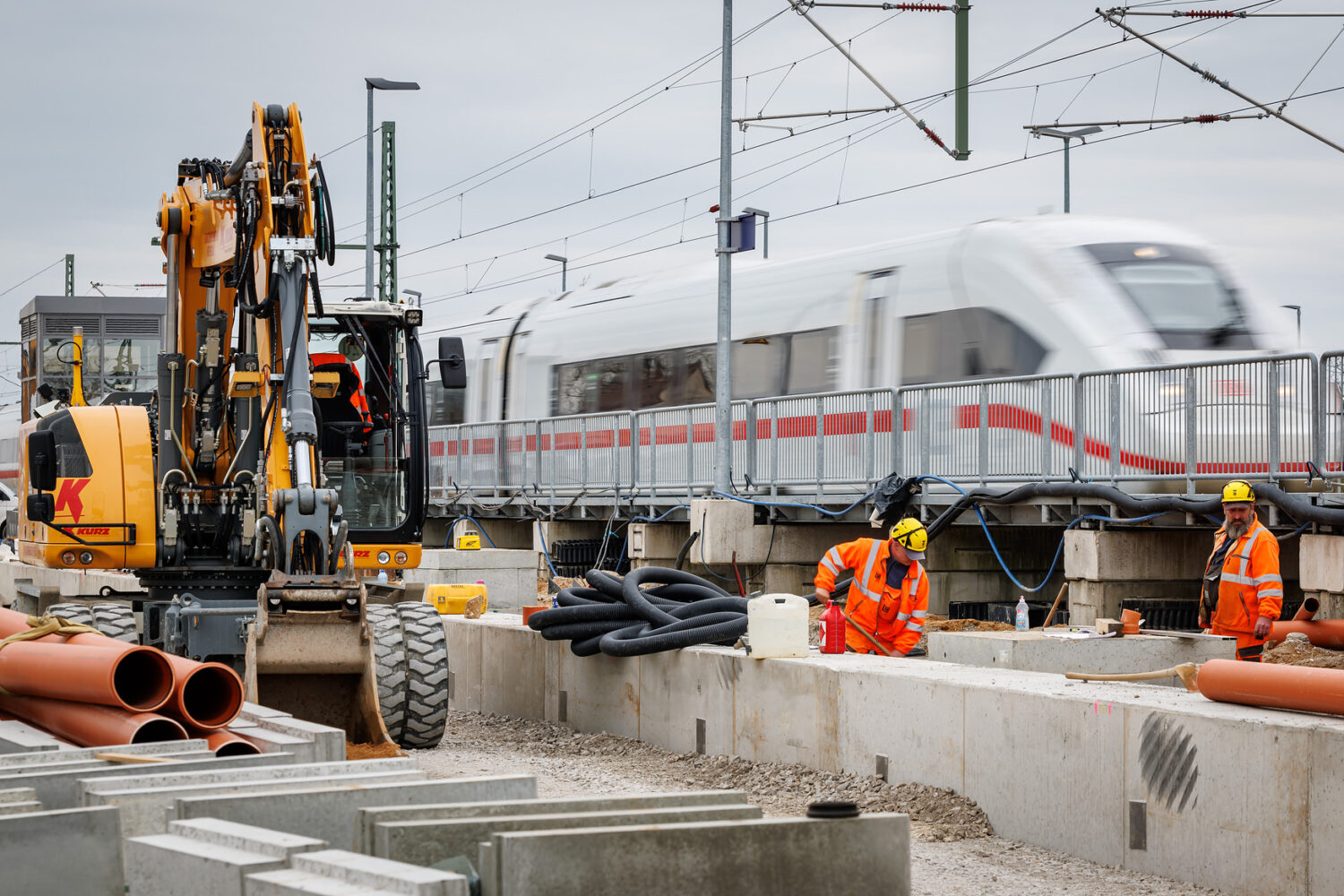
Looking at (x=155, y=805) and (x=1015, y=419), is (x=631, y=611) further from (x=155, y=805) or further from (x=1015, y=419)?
(x=155, y=805)

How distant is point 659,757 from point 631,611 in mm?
1160

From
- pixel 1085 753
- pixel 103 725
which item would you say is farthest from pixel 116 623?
pixel 1085 753

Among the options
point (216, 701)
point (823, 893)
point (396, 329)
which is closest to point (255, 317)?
point (396, 329)

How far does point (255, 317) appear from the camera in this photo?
10859 mm

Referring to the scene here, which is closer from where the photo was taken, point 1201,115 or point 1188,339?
point 1188,339

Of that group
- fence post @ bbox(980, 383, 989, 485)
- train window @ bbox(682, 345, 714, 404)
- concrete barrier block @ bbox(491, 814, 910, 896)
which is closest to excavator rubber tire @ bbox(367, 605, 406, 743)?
concrete barrier block @ bbox(491, 814, 910, 896)

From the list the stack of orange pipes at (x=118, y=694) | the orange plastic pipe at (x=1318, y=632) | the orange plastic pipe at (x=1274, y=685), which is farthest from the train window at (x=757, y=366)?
the stack of orange pipes at (x=118, y=694)

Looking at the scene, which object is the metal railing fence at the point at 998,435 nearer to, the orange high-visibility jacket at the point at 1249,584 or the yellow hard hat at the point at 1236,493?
the yellow hard hat at the point at 1236,493

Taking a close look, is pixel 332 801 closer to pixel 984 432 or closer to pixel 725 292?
pixel 984 432

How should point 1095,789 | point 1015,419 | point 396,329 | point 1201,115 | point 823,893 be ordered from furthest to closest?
1. point 1201,115
2. point 1015,419
3. point 396,329
4. point 1095,789
5. point 823,893

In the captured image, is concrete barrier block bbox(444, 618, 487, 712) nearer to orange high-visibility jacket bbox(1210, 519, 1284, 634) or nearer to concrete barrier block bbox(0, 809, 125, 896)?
orange high-visibility jacket bbox(1210, 519, 1284, 634)

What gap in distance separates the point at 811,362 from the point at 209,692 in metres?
15.2

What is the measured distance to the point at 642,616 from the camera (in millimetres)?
11938

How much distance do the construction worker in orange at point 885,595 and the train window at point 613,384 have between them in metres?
13.3
